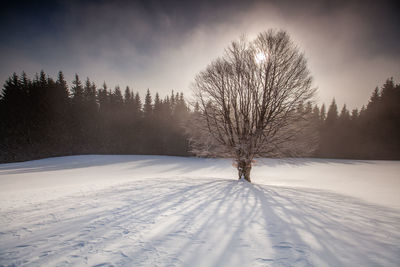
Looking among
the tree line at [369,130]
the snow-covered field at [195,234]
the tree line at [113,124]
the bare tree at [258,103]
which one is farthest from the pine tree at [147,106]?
the tree line at [369,130]

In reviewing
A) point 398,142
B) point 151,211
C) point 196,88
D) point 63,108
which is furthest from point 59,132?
point 398,142

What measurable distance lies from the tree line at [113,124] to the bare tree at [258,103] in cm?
1700

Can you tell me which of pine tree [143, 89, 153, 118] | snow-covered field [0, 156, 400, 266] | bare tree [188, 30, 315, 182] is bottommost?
snow-covered field [0, 156, 400, 266]

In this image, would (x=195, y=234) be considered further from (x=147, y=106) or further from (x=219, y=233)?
(x=147, y=106)

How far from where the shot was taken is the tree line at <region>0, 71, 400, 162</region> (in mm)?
26062

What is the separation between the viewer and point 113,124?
113 feet

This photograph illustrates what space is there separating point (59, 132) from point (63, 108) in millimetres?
5684

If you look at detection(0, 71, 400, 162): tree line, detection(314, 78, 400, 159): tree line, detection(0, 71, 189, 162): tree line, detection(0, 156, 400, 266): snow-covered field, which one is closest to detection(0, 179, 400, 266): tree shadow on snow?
detection(0, 156, 400, 266): snow-covered field

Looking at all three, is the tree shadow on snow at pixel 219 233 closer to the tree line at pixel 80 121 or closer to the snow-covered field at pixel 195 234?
the snow-covered field at pixel 195 234

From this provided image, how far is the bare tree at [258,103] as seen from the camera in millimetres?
7250

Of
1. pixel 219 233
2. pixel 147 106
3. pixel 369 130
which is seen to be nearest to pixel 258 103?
pixel 219 233

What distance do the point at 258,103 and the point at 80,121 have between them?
1473 inches

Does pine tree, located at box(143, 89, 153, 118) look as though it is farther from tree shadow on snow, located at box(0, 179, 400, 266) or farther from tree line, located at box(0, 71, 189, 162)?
tree shadow on snow, located at box(0, 179, 400, 266)

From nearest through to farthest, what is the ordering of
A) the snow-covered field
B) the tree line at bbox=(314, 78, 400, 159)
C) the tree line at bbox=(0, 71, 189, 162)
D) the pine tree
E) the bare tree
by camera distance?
1. the snow-covered field
2. the bare tree
3. the tree line at bbox=(0, 71, 189, 162)
4. the tree line at bbox=(314, 78, 400, 159)
5. the pine tree
